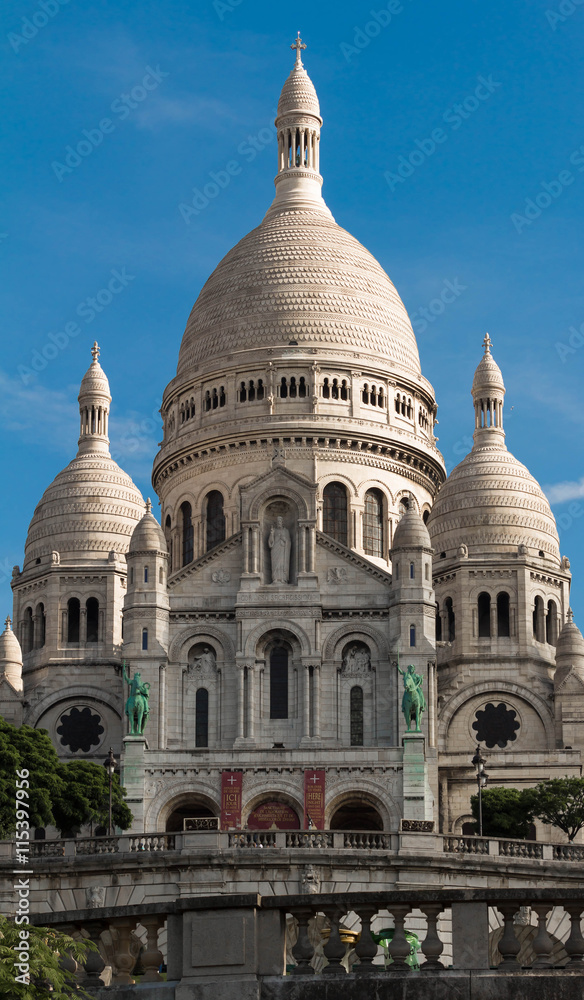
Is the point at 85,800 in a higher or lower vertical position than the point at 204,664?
lower

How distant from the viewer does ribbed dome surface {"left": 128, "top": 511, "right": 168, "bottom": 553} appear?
76750mm

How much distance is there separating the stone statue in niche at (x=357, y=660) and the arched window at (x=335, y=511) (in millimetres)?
11043

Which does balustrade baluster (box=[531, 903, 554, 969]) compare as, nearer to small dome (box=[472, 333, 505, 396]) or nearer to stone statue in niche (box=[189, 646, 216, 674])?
stone statue in niche (box=[189, 646, 216, 674])

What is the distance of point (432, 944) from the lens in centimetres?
1761

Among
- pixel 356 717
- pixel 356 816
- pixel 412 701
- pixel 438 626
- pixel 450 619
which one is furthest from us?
pixel 438 626

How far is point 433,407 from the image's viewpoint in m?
95.3

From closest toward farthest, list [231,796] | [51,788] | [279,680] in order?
[51,788] < [231,796] < [279,680]

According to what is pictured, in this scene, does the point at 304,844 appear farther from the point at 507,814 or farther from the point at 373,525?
the point at 373,525

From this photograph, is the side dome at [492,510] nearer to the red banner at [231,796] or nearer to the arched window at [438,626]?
the arched window at [438,626]

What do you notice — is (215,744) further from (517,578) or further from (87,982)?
(87,982)

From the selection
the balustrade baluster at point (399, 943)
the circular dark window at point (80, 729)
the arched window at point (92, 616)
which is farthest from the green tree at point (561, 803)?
the balustrade baluster at point (399, 943)

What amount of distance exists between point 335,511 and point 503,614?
9.08m

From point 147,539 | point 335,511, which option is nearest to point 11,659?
point 147,539

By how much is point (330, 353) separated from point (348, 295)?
4.28 meters
